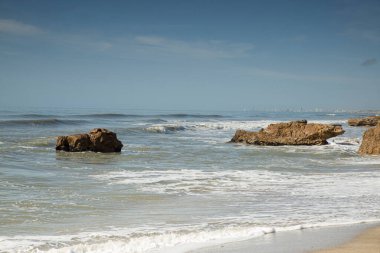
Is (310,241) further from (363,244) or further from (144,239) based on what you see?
(144,239)

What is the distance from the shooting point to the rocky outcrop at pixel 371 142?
1614 cm

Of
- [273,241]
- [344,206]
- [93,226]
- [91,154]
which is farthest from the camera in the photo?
[91,154]

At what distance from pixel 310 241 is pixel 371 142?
12058 millimetres

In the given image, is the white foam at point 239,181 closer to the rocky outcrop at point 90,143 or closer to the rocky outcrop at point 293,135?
the rocky outcrop at point 90,143

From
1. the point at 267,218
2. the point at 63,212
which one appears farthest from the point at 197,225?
the point at 63,212

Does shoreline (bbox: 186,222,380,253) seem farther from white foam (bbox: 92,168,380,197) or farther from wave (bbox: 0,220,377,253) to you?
white foam (bbox: 92,168,380,197)

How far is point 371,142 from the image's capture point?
53.5 feet

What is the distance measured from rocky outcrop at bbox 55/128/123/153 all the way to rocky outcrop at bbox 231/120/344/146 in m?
6.60

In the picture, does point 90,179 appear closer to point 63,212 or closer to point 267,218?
point 63,212

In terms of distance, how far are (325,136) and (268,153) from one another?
4320mm

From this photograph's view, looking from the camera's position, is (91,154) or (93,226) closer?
(93,226)

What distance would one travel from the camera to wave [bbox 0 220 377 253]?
16.4ft

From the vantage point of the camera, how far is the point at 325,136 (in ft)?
64.7

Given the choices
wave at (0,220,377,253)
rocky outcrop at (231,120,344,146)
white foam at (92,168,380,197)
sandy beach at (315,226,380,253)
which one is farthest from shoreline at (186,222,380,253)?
rocky outcrop at (231,120,344,146)
